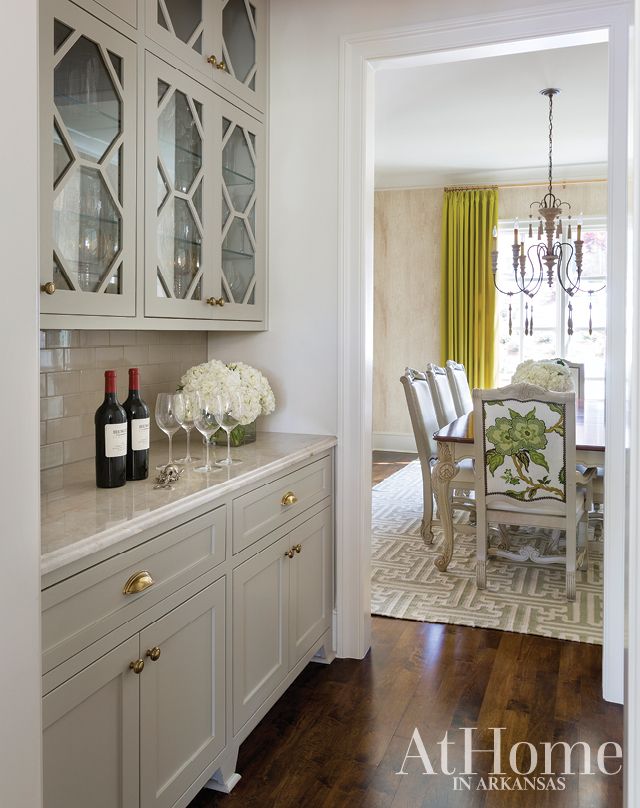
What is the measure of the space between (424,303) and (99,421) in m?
6.32

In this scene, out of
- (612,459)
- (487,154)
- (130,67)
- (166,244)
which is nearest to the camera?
(130,67)

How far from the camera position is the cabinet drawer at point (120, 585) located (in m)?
1.41

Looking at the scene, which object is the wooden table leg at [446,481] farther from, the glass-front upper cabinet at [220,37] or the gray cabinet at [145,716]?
the gray cabinet at [145,716]

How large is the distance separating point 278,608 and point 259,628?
0.16 metres

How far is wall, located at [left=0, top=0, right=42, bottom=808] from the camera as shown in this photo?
110 centimetres

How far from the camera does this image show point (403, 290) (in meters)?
7.96

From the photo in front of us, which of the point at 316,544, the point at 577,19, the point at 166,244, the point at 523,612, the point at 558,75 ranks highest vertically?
the point at 558,75

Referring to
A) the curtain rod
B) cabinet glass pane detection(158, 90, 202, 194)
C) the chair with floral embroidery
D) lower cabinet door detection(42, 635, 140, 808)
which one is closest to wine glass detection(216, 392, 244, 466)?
cabinet glass pane detection(158, 90, 202, 194)

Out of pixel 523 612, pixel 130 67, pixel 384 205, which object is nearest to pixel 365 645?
pixel 523 612

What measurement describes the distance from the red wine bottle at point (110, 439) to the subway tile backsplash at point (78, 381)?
0.17 metres

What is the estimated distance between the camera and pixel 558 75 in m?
4.62

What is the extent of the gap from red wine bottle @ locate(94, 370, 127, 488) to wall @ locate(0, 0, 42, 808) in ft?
2.39

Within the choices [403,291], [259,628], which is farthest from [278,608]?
[403,291]

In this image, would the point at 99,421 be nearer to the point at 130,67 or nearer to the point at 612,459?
the point at 130,67
